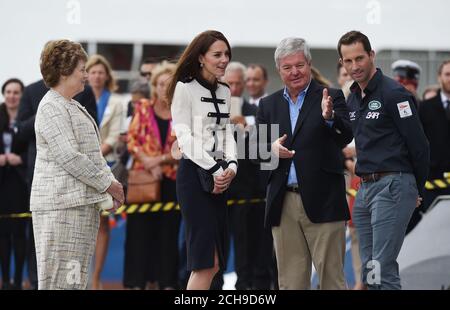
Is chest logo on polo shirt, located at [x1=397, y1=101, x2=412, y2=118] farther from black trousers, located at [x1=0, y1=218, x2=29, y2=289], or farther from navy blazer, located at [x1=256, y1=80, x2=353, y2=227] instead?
black trousers, located at [x1=0, y1=218, x2=29, y2=289]

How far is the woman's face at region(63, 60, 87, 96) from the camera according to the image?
18.5 feet

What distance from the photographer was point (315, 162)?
20.2 feet

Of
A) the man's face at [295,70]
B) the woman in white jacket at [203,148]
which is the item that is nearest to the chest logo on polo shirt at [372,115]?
the man's face at [295,70]

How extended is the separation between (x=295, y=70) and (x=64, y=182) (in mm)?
1762

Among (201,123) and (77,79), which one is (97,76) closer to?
(201,123)

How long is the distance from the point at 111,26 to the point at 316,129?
20.0 ft

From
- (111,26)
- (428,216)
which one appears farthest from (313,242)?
(111,26)

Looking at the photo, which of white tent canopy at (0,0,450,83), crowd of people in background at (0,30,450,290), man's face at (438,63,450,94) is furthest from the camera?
white tent canopy at (0,0,450,83)

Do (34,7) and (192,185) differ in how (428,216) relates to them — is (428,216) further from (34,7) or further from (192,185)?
(34,7)

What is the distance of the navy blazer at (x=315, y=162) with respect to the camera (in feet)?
20.1

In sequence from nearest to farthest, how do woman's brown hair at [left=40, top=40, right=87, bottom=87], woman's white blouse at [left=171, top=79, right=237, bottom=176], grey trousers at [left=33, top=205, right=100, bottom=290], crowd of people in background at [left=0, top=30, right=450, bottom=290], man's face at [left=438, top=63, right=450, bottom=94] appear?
grey trousers at [left=33, top=205, right=100, bottom=290] → woman's brown hair at [left=40, top=40, right=87, bottom=87] → woman's white blouse at [left=171, top=79, right=237, bottom=176] → crowd of people in background at [left=0, top=30, right=450, bottom=290] → man's face at [left=438, top=63, right=450, bottom=94]

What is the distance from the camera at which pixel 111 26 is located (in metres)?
11.7

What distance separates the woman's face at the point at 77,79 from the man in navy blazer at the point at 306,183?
134 centimetres

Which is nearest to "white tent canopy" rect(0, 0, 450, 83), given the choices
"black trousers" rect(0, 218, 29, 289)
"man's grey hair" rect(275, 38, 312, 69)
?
"black trousers" rect(0, 218, 29, 289)
